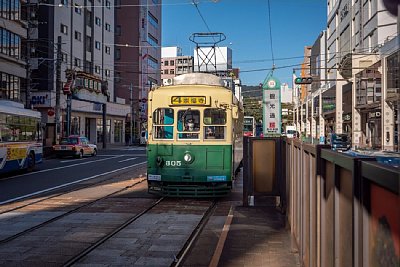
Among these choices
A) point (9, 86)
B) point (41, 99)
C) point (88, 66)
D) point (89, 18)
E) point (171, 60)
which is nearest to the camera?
point (9, 86)

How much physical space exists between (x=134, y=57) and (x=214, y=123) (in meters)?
62.8

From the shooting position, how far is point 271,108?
1524 cm

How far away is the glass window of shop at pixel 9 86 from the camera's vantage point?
120ft

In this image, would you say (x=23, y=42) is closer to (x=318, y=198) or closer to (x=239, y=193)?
(x=239, y=193)

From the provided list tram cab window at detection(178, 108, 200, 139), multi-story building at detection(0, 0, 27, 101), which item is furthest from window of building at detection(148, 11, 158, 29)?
tram cab window at detection(178, 108, 200, 139)

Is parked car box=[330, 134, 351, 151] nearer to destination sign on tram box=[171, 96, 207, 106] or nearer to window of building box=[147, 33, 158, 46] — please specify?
destination sign on tram box=[171, 96, 207, 106]

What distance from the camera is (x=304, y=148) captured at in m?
5.38

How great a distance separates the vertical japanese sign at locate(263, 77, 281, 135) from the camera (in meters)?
15.1

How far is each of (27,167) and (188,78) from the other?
11362 mm

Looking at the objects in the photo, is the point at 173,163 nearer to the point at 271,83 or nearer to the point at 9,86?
the point at 271,83

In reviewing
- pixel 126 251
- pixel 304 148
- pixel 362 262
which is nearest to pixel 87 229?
pixel 126 251

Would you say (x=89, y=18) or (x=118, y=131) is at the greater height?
(x=89, y=18)

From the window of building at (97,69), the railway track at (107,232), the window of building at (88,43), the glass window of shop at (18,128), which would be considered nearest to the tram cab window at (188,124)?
the railway track at (107,232)

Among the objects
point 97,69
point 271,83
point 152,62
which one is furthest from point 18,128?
point 152,62
